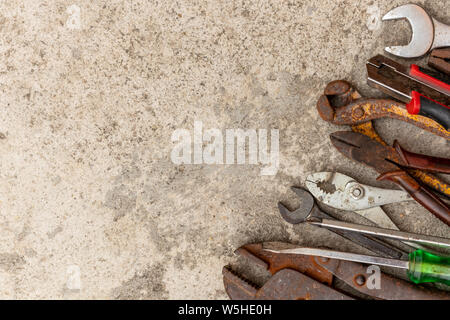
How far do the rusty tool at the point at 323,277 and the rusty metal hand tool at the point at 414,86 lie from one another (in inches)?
19.9

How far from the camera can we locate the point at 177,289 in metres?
1.40

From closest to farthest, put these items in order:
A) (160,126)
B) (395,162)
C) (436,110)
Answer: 1. (436,110)
2. (395,162)
3. (160,126)

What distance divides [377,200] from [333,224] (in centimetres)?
16

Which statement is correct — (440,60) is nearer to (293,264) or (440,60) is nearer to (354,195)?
(354,195)

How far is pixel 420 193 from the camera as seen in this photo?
1179 millimetres

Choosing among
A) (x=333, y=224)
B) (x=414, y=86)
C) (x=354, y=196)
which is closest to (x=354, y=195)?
(x=354, y=196)

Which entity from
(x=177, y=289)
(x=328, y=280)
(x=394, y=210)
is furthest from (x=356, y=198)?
(x=177, y=289)

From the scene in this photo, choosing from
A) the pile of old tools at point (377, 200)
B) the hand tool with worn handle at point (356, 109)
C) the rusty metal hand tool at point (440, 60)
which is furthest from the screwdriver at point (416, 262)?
the rusty metal hand tool at point (440, 60)

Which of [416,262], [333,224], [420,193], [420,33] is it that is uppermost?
[420,33]

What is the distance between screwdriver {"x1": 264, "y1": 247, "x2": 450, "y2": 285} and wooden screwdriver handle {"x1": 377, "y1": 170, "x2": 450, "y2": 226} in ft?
0.43

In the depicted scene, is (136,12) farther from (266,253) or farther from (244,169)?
(266,253)

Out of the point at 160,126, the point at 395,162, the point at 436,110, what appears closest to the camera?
the point at 436,110

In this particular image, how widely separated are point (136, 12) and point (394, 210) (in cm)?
106

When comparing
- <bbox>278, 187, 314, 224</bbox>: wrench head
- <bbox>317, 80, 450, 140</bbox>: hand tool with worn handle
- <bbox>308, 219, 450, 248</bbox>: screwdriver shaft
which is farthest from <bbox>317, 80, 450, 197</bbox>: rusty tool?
<bbox>278, 187, 314, 224</bbox>: wrench head
